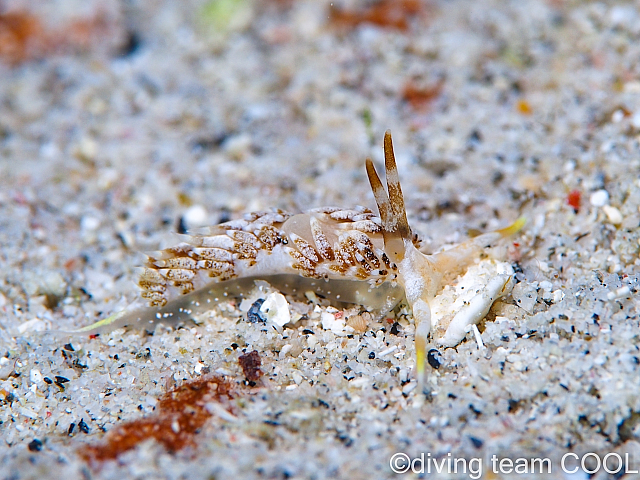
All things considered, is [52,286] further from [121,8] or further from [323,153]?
[121,8]

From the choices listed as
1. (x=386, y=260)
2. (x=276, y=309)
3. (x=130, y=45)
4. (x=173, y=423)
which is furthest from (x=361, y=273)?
(x=130, y=45)

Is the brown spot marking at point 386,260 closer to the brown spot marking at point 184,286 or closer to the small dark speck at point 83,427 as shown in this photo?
the brown spot marking at point 184,286

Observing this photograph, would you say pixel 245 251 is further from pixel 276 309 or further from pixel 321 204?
pixel 321 204

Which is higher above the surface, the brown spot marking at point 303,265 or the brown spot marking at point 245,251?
the brown spot marking at point 245,251

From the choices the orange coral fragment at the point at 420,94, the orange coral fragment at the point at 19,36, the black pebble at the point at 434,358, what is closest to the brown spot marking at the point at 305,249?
the black pebble at the point at 434,358

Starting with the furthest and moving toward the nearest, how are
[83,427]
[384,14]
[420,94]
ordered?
[384,14] < [420,94] < [83,427]

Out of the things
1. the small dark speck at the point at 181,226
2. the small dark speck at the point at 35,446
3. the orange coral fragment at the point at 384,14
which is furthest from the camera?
the orange coral fragment at the point at 384,14
